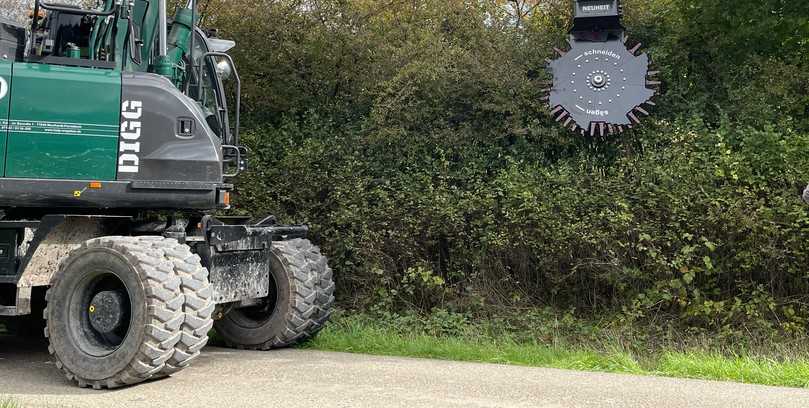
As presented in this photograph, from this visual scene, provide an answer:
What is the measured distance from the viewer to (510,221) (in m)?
10.4

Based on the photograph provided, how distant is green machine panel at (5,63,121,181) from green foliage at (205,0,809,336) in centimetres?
432

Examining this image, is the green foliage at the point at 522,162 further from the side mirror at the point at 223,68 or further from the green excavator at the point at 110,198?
the green excavator at the point at 110,198

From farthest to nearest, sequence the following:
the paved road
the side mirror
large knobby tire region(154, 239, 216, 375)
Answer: the side mirror → large knobby tire region(154, 239, 216, 375) → the paved road

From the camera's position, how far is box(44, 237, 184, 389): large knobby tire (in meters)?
6.73

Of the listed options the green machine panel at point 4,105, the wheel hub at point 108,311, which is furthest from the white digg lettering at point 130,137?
the wheel hub at point 108,311

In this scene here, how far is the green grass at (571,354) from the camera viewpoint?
7.38m

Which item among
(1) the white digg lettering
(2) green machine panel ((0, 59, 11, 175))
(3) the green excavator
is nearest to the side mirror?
(3) the green excavator

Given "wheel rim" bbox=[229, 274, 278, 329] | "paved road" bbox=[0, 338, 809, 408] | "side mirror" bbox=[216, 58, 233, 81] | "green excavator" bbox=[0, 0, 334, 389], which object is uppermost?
"side mirror" bbox=[216, 58, 233, 81]

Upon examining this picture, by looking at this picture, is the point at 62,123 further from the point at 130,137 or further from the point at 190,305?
the point at 190,305

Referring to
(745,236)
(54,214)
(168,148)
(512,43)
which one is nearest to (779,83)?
A: (745,236)

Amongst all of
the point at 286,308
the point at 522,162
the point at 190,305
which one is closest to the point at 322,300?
the point at 286,308

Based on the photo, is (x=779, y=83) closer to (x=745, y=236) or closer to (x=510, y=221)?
(x=745, y=236)

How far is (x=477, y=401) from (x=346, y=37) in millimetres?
7008

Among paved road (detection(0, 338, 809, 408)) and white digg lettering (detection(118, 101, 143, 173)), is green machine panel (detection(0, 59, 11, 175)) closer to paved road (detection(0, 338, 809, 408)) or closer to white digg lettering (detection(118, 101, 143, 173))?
white digg lettering (detection(118, 101, 143, 173))
